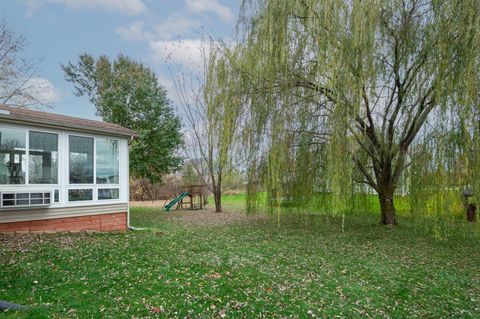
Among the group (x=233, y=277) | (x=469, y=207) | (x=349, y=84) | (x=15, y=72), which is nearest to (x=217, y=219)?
(x=349, y=84)

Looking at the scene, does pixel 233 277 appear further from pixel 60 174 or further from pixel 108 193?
pixel 108 193

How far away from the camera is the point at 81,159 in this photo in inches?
324

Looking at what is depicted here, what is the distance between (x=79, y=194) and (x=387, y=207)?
856 centimetres

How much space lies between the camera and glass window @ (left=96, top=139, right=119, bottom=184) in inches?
338

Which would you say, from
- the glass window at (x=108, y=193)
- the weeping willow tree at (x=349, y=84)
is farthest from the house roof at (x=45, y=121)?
the weeping willow tree at (x=349, y=84)

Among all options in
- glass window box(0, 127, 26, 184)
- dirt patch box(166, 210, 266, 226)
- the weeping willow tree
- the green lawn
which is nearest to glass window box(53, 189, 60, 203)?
glass window box(0, 127, 26, 184)

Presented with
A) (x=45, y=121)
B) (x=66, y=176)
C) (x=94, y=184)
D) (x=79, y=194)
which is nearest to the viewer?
(x=45, y=121)

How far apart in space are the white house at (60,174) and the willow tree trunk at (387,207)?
24.2 ft

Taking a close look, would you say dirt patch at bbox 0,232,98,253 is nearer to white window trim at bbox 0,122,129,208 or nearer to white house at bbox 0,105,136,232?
white house at bbox 0,105,136,232

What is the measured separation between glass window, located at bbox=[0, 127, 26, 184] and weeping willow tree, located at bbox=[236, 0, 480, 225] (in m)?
5.15

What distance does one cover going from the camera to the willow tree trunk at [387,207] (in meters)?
8.84

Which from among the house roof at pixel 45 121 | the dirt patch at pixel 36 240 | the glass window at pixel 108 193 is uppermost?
the house roof at pixel 45 121

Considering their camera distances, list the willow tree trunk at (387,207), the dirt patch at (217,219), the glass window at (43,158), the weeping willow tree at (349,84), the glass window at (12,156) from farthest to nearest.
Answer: the dirt patch at (217,219) → the willow tree trunk at (387,207) → the glass window at (43,158) → the glass window at (12,156) → the weeping willow tree at (349,84)

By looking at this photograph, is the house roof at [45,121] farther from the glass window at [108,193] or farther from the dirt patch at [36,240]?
the dirt patch at [36,240]
